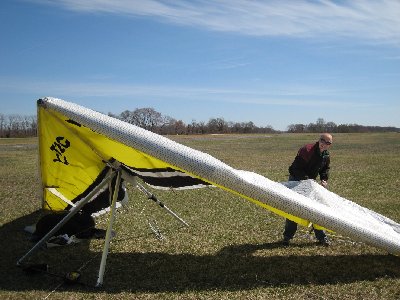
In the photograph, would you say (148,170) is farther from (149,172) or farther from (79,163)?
(79,163)

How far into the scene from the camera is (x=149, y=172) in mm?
6324

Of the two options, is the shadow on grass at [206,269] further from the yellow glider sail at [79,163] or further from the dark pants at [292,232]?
the yellow glider sail at [79,163]

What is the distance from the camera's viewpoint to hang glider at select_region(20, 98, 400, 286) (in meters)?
3.95

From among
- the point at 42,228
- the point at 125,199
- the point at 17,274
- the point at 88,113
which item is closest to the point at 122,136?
the point at 88,113

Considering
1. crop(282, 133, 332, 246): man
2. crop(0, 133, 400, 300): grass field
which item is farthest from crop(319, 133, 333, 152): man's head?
crop(0, 133, 400, 300): grass field

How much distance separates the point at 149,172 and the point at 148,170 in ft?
0.37

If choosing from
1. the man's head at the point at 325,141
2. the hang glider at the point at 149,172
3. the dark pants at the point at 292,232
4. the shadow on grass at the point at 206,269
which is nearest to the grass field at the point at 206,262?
the shadow on grass at the point at 206,269

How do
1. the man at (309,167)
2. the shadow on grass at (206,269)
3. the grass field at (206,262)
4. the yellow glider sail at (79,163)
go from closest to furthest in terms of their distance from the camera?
1. the grass field at (206,262)
2. the shadow on grass at (206,269)
3. the yellow glider sail at (79,163)
4. the man at (309,167)

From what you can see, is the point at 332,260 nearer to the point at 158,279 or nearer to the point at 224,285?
the point at 224,285

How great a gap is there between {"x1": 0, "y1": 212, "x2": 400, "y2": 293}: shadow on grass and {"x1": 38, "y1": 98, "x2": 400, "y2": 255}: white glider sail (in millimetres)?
820

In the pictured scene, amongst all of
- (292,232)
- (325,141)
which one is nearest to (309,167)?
(325,141)

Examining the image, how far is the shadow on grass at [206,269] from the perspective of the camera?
5145 mm

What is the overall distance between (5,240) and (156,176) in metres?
3.26

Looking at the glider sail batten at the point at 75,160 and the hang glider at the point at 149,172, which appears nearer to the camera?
the hang glider at the point at 149,172
